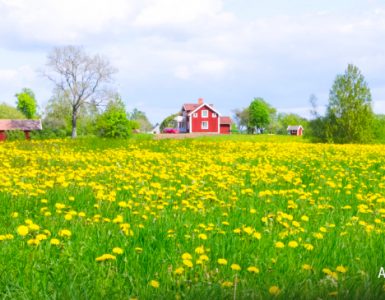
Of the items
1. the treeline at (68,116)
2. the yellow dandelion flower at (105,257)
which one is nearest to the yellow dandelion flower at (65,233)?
the yellow dandelion flower at (105,257)

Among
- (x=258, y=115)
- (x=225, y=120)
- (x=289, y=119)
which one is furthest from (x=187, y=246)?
(x=289, y=119)

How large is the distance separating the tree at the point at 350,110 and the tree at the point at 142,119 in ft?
260

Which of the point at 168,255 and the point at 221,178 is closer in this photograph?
Result: the point at 168,255

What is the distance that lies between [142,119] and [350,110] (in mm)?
91759

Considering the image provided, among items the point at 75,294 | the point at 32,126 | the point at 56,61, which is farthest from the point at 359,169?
the point at 32,126

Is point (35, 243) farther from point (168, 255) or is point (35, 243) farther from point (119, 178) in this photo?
point (119, 178)

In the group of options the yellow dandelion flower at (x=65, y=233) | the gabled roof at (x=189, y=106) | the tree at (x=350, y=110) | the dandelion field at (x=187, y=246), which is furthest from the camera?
the gabled roof at (x=189, y=106)

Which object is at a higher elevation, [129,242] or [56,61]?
[56,61]

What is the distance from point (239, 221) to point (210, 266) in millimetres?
1748

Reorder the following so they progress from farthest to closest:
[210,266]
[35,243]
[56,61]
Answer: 1. [56,61]
2. [35,243]
3. [210,266]

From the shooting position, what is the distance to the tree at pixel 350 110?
117ft

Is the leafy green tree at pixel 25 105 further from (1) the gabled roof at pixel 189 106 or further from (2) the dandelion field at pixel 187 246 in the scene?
(2) the dandelion field at pixel 187 246

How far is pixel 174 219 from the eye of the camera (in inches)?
A: 220

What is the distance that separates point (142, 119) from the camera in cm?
12400
